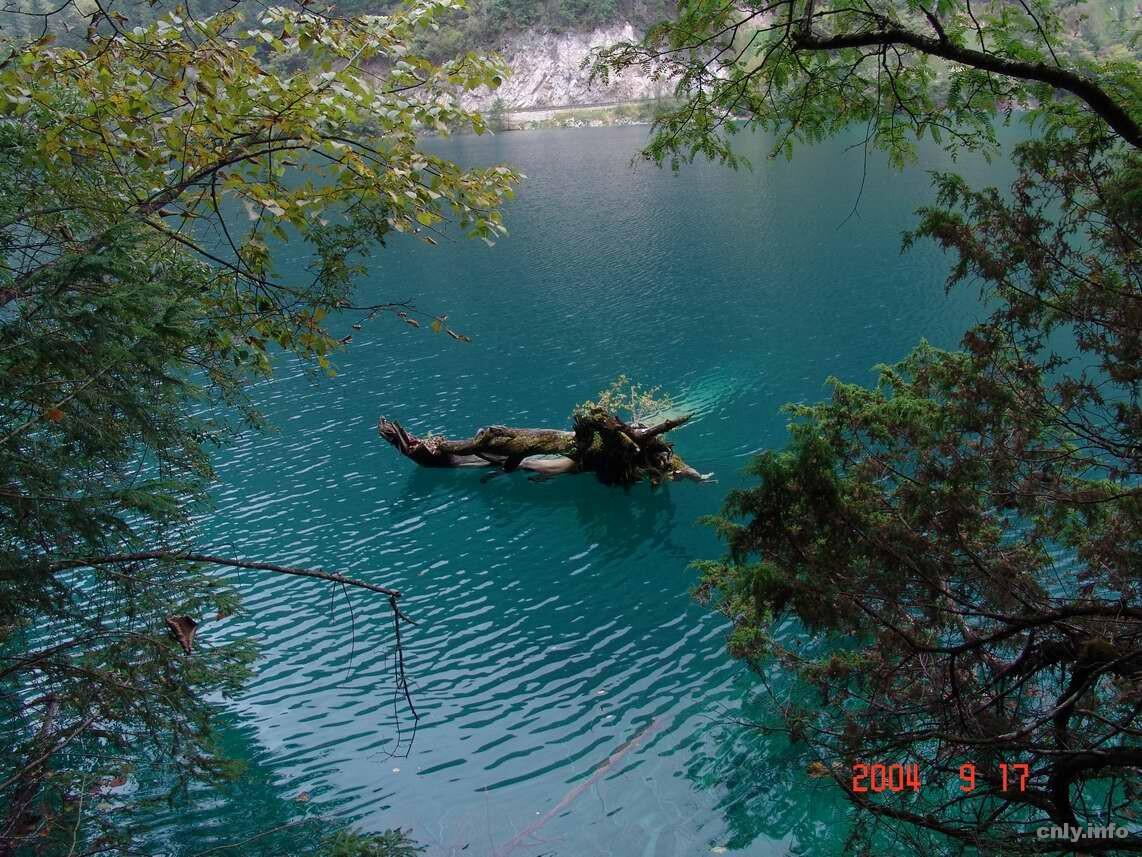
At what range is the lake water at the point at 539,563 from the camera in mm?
8344

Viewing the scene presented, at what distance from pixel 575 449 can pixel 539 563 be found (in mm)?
3168

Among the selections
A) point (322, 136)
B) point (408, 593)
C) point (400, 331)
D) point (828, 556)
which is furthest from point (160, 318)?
point (400, 331)

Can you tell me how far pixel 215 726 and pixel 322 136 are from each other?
6790 mm

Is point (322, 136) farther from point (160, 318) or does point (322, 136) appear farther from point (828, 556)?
point (828, 556)

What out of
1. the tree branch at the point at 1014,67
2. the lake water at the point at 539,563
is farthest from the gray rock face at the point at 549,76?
the tree branch at the point at 1014,67

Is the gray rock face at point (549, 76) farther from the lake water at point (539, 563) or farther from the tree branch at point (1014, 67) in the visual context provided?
the tree branch at point (1014, 67)

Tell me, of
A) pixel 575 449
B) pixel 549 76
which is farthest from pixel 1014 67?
pixel 549 76

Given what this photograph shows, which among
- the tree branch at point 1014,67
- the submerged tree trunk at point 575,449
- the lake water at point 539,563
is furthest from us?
the submerged tree trunk at point 575,449

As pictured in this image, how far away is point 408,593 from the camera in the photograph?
1249 cm

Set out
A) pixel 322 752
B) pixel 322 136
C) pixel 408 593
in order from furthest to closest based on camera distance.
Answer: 1. pixel 408 593
2. pixel 322 752
3. pixel 322 136

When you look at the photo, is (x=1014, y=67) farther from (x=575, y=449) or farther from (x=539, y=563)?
(x=575, y=449)

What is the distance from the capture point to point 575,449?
51.8ft

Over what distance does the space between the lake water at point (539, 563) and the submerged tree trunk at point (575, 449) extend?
0.34 metres

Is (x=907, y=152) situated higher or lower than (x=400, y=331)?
higher
